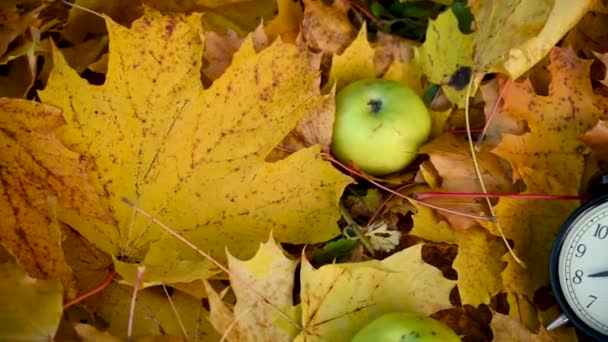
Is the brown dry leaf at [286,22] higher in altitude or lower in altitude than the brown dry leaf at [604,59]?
higher

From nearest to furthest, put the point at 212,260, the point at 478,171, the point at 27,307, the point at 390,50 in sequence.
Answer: the point at 27,307, the point at 212,260, the point at 478,171, the point at 390,50

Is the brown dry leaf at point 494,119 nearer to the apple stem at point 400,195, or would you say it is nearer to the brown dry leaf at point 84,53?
the apple stem at point 400,195

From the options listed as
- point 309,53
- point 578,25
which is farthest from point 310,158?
point 578,25

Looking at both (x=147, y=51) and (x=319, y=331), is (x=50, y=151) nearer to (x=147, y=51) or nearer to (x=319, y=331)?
(x=147, y=51)

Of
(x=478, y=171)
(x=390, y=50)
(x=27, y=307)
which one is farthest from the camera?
(x=390, y=50)

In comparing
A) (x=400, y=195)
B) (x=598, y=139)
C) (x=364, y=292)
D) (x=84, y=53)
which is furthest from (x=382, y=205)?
(x=84, y=53)

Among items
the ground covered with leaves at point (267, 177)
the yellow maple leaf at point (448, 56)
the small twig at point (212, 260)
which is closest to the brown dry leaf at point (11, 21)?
the ground covered with leaves at point (267, 177)

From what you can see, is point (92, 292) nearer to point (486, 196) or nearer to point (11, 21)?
point (11, 21)
